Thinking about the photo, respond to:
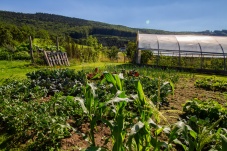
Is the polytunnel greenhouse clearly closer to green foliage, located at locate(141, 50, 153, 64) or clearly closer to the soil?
green foliage, located at locate(141, 50, 153, 64)

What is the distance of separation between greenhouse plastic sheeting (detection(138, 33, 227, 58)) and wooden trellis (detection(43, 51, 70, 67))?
6.01 meters

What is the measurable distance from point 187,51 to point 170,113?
1413 centimetres

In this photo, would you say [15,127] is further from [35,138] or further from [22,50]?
[22,50]

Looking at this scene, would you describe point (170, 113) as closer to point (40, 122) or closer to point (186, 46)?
point (40, 122)

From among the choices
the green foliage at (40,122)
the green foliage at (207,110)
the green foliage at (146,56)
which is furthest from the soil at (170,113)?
the green foliage at (146,56)

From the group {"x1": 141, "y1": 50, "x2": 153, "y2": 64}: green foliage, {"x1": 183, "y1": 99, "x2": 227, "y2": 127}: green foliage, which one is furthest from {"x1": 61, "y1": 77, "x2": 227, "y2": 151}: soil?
{"x1": 141, "y1": 50, "x2": 153, "y2": 64}: green foliage

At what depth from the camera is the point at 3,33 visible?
31344 mm

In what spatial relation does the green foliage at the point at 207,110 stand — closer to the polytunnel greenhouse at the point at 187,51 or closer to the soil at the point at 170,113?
the soil at the point at 170,113

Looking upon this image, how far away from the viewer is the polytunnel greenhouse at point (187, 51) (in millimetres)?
19328

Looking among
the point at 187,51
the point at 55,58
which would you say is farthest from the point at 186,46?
the point at 55,58

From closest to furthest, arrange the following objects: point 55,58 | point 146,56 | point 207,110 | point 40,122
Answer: point 40,122 → point 207,110 → point 55,58 → point 146,56

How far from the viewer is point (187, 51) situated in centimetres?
1958

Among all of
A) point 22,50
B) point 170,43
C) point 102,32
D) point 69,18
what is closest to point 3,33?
point 22,50

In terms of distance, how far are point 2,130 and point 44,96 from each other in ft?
7.65
